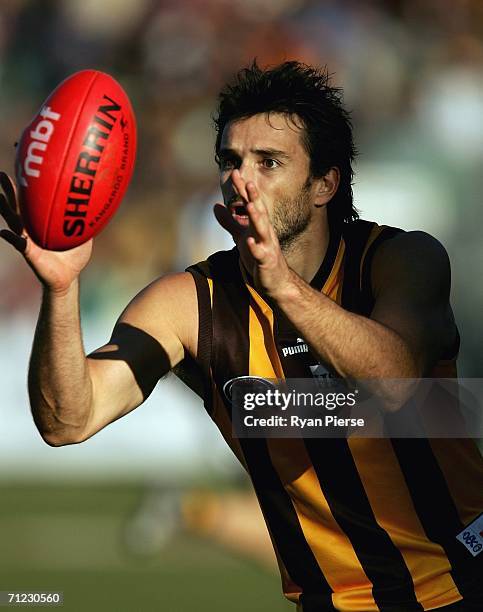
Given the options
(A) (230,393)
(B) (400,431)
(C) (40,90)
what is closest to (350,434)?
(B) (400,431)

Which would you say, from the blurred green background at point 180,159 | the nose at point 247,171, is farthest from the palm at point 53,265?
the blurred green background at point 180,159

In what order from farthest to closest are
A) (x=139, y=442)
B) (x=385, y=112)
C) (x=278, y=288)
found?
(x=385, y=112) < (x=139, y=442) < (x=278, y=288)

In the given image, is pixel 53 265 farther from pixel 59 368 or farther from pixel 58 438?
pixel 58 438

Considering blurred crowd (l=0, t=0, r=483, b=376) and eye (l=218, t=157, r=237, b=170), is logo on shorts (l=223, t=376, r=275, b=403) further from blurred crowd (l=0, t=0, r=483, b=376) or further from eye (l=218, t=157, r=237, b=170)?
blurred crowd (l=0, t=0, r=483, b=376)

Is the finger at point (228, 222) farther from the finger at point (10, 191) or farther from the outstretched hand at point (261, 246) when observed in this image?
the finger at point (10, 191)

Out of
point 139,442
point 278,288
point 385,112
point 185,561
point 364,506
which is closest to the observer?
point 278,288

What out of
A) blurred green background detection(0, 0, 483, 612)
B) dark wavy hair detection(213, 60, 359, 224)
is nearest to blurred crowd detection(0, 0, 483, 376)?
blurred green background detection(0, 0, 483, 612)

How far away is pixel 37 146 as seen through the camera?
254 cm

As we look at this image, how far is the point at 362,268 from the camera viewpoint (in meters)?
2.86

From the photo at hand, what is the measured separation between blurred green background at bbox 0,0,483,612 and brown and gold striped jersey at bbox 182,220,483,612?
10.5 feet

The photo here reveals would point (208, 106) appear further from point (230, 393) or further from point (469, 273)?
point (230, 393)

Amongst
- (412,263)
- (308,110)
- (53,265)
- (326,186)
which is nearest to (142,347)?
(53,265)

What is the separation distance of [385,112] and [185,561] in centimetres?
399

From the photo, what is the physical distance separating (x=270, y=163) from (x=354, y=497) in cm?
103
